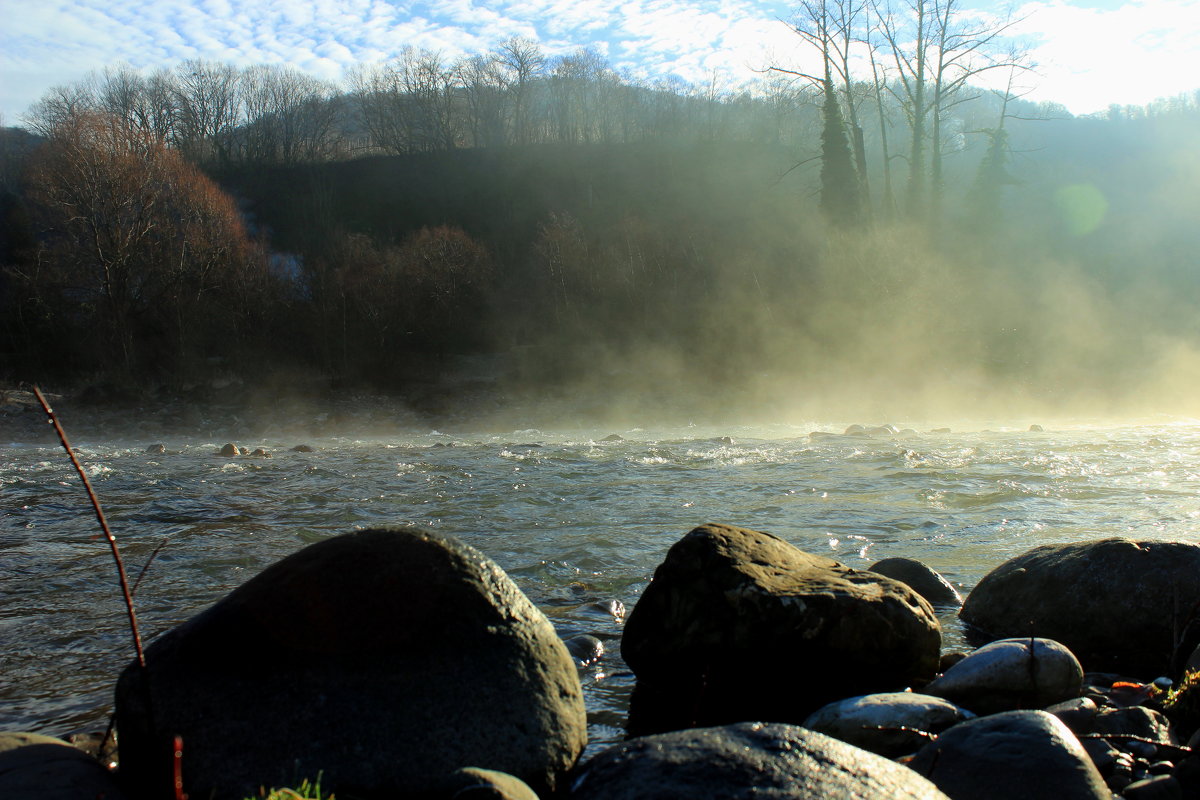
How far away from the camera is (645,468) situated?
12430 millimetres

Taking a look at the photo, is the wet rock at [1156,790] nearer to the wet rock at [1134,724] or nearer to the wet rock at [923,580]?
the wet rock at [1134,724]

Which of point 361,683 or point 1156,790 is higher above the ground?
point 361,683

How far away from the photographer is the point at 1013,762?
8.69 feet

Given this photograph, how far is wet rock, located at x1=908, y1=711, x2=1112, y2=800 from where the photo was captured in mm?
2559

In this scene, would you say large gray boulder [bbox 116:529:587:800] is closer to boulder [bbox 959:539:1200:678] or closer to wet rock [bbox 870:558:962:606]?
boulder [bbox 959:539:1200:678]

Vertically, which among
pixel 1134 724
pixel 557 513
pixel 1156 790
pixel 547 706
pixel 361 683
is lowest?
pixel 557 513

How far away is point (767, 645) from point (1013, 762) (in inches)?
53.8

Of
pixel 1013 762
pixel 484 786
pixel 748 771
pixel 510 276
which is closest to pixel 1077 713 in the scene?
pixel 1013 762

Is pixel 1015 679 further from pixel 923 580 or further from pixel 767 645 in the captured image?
pixel 923 580

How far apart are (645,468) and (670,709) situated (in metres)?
8.64

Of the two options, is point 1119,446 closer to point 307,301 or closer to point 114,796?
point 114,796

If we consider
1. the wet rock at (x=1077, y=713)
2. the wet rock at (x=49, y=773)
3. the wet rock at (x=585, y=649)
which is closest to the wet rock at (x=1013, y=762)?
the wet rock at (x=1077, y=713)

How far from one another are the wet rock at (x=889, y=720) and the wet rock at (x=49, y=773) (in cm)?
253

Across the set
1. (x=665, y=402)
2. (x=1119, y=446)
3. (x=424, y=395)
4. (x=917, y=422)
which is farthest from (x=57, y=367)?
(x=1119, y=446)
